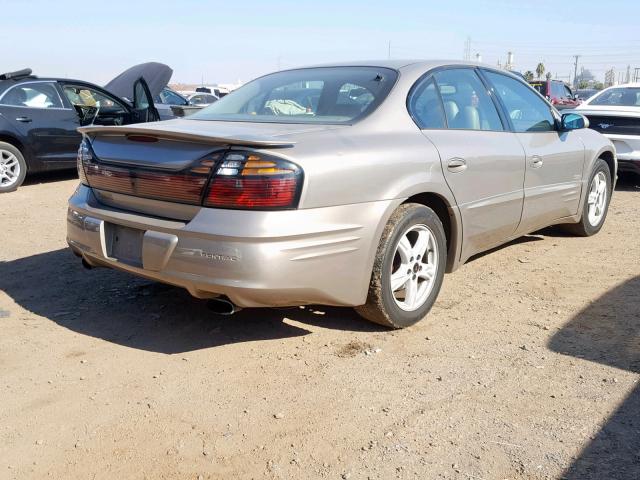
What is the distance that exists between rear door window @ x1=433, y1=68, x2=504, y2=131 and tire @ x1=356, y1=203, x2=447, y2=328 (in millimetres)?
743

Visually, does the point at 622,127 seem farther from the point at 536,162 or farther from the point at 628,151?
the point at 536,162

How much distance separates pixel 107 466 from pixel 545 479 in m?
1.64

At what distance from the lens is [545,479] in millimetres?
2324

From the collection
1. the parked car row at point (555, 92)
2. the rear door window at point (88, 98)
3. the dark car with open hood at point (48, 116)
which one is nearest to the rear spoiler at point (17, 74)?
the dark car with open hood at point (48, 116)

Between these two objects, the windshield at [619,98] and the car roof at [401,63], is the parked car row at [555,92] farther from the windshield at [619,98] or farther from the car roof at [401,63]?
the car roof at [401,63]

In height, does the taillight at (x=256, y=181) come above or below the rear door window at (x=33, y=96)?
below

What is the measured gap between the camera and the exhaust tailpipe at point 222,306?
315 cm

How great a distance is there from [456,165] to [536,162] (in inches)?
43.4

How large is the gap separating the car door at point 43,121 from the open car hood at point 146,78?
1500 mm

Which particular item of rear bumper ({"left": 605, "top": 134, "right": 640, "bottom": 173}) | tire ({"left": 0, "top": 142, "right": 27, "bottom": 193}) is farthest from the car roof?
tire ({"left": 0, "top": 142, "right": 27, "bottom": 193})

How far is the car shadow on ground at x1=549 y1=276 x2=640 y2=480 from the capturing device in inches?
94.3

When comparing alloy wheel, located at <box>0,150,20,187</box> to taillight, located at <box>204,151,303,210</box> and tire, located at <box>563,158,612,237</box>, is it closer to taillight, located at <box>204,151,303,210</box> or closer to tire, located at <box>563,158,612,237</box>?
taillight, located at <box>204,151,303,210</box>

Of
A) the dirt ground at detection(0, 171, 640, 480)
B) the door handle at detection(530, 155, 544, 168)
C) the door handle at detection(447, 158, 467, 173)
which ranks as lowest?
the dirt ground at detection(0, 171, 640, 480)

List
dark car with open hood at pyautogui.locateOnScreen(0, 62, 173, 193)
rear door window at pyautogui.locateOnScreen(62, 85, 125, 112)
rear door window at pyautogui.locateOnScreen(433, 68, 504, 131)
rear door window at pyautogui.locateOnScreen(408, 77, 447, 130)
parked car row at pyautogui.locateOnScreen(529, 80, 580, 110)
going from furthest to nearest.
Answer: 1. parked car row at pyautogui.locateOnScreen(529, 80, 580, 110)
2. rear door window at pyautogui.locateOnScreen(62, 85, 125, 112)
3. dark car with open hood at pyautogui.locateOnScreen(0, 62, 173, 193)
4. rear door window at pyautogui.locateOnScreen(433, 68, 504, 131)
5. rear door window at pyautogui.locateOnScreen(408, 77, 447, 130)
